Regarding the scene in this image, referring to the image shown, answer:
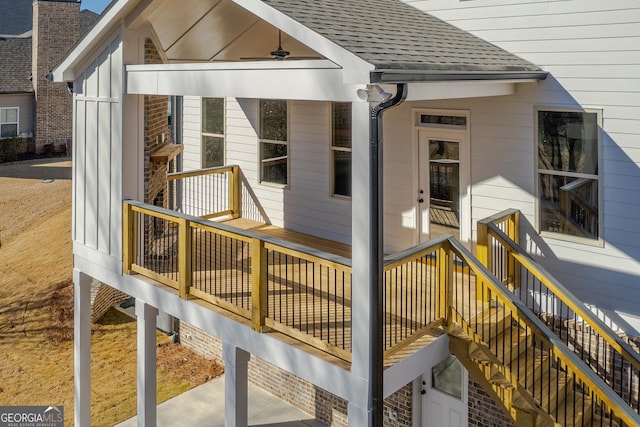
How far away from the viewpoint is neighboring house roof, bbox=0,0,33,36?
4028cm

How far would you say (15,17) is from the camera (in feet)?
135

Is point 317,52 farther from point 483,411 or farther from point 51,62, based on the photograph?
point 51,62

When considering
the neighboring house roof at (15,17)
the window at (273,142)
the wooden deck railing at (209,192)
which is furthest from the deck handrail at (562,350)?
the neighboring house roof at (15,17)

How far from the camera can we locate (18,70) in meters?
31.8

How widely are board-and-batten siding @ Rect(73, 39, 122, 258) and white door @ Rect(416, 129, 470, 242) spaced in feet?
14.7

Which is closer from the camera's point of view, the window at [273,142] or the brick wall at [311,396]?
the brick wall at [311,396]

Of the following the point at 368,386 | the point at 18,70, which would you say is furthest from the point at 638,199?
the point at 18,70

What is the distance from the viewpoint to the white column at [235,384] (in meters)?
7.19

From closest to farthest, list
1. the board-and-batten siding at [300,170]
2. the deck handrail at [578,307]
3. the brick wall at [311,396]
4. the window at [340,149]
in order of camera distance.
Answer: the deck handrail at [578,307] < the brick wall at [311,396] < the window at [340,149] < the board-and-batten siding at [300,170]

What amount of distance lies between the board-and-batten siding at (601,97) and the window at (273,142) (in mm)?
4473

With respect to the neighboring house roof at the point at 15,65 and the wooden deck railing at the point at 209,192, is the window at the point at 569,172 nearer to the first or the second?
the wooden deck railing at the point at 209,192

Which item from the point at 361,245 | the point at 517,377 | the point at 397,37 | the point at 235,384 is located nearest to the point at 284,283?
the point at 235,384

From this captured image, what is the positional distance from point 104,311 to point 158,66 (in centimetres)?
990

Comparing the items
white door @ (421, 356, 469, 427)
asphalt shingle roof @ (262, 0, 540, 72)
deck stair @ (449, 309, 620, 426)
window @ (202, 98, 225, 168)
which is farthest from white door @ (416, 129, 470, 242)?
window @ (202, 98, 225, 168)
